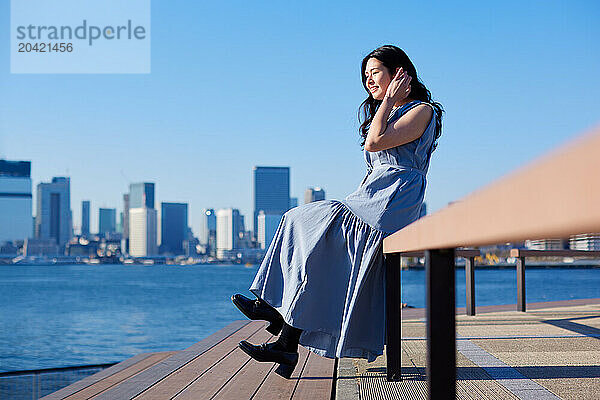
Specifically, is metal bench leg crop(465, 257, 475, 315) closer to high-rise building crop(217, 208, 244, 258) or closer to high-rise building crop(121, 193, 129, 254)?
high-rise building crop(217, 208, 244, 258)

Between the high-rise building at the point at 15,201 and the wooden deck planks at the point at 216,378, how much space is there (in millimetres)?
106751

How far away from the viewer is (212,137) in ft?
212

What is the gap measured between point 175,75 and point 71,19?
11637 mm

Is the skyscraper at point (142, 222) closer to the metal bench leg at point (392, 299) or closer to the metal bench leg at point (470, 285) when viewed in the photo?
the metal bench leg at point (470, 285)

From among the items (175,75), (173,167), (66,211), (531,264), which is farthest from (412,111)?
(66,211)

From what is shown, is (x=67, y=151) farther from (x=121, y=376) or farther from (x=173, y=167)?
(x=121, y=376)

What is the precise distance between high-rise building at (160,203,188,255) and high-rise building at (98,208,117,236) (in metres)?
18.2

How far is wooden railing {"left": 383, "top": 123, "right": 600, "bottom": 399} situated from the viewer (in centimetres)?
35

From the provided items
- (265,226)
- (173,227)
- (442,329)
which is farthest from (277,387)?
(173,227)

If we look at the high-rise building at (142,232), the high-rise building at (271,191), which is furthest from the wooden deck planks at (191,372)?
the high-rise building at (271,191)

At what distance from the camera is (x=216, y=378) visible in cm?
240

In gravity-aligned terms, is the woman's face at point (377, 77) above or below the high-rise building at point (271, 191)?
below

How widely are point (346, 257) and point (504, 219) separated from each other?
1611mm

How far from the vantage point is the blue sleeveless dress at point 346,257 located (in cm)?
204
